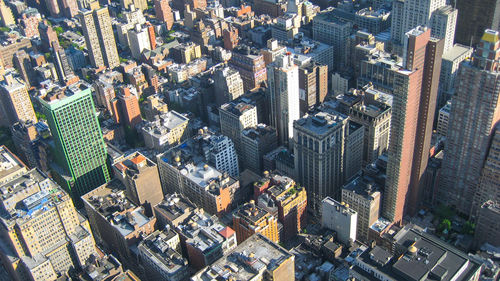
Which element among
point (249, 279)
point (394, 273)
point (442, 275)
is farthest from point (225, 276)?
point (442, 275)

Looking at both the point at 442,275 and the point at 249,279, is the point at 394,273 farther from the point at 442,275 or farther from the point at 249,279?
the point at 249,279

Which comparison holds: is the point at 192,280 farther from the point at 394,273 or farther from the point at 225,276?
the point at 394,273

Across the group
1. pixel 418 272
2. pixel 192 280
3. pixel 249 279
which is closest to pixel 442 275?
pixel 418 272

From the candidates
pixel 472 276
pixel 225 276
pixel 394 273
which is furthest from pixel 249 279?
pixel 472 276

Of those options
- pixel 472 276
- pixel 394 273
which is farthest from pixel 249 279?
pixel 472 276

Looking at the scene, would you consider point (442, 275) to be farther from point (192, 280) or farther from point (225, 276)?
point (192, 280)

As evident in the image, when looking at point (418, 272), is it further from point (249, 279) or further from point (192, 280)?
point (192, 280)

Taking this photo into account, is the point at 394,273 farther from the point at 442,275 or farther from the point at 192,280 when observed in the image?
the point at 192,280
